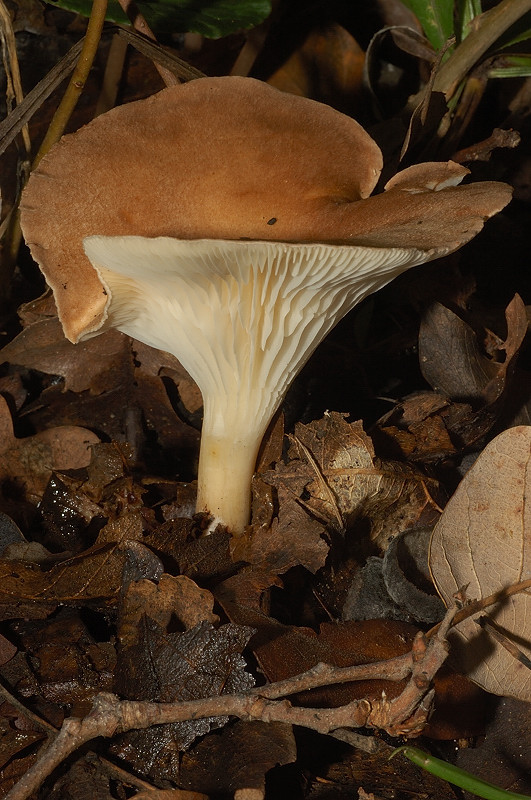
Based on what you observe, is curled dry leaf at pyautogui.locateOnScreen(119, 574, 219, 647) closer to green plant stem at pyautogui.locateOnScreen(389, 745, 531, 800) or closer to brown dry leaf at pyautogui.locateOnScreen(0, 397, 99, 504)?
green plant stem at pyautogui.locateOnScreen(389, 745, 531, 800)

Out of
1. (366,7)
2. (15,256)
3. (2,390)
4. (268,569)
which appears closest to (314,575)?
(268,569)

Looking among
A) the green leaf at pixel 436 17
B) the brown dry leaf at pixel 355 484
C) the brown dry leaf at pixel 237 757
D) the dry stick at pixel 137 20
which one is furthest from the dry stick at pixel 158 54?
the brown dry leaf at pixel 237 757

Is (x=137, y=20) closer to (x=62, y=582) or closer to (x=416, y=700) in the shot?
(x=62, y=582)

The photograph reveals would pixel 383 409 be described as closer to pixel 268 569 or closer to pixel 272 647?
pixel 268 569

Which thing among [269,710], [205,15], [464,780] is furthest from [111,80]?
[464,780]

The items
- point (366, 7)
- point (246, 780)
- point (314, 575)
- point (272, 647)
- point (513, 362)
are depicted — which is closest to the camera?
point (246, 780)

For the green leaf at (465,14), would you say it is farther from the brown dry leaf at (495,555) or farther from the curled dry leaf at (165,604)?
the curled dry leaf at (165,604)
